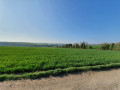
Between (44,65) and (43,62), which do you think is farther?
(43,62)

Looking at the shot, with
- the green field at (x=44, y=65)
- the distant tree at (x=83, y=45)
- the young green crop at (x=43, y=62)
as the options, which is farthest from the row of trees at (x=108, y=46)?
the green field at (x=44, y=65)

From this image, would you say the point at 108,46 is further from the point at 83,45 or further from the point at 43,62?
the point at 43,62

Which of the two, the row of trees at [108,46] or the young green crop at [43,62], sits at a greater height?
the row of trees at [108,46]

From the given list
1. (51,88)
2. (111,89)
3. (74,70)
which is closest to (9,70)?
(51,88)

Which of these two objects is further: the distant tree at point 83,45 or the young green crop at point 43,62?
the distant tree at point 83,45

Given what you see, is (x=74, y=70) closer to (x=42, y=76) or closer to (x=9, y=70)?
(x=42, y=76)

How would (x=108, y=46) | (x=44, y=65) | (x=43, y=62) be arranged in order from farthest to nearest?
(x=108, y=46) → (x=43, y=62) → (x=44, y=65)

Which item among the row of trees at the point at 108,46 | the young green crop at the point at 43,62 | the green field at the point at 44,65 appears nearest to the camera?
the green field at the point at 44,65

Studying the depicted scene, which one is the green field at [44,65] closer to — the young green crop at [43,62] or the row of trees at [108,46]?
the young green crop at [43,62]

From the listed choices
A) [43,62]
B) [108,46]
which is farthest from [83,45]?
[43,62]

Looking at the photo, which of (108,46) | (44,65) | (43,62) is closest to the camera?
(44,65)

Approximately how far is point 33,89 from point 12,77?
1678 mm

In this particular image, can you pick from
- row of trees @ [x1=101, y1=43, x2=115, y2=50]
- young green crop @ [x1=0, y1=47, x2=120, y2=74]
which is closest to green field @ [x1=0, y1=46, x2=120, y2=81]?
young green crop @ [x1=0, y1=47, x2=120, y2=74]

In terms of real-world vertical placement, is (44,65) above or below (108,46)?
below
